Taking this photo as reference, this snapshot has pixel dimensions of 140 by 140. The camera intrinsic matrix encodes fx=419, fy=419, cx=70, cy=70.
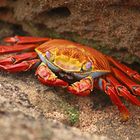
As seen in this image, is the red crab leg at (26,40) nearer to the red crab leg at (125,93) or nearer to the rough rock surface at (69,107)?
the rough rock surface at (69,107)

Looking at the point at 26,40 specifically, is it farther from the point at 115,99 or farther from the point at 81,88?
the point at 115,99

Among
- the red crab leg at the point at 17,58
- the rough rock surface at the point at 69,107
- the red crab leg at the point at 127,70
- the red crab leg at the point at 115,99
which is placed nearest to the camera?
the rough rock surface at the point at 69,107

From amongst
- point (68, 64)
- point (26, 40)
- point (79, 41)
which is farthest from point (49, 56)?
point (79, 41)

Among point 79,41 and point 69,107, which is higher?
point 79,41

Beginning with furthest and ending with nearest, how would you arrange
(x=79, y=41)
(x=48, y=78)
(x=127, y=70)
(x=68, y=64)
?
(x=79, y=41), (x=127, y=70), (x=68, y=64), (x=48, y=78)

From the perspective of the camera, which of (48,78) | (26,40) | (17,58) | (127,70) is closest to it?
(48,78)

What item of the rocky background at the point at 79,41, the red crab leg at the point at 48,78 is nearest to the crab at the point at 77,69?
the red crab leg at the point at 48,78
